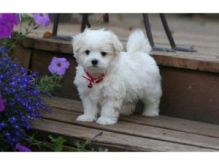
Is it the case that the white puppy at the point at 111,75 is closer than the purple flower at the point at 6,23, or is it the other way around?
the purple flower at the point at 6,23

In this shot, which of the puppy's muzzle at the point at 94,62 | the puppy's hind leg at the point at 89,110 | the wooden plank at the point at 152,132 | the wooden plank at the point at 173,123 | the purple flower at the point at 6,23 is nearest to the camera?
the purple flower at the point at 6,23

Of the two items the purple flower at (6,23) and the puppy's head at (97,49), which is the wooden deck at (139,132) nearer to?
the puppy's head at (97,49)

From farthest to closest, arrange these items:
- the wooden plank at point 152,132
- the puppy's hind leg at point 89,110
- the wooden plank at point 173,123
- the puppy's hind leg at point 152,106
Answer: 1. the puppy's hind leg at point 152,106
2. the puppy's hind leg at point 89,110
3. the wooden plank at point 173,123
4. the wooden plank at point 152,132

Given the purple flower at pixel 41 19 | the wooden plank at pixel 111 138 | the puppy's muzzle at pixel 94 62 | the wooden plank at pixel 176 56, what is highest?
the purple flower at pixel 41 19

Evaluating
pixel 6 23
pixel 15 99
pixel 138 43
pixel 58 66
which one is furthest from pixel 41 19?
pixel 138 43

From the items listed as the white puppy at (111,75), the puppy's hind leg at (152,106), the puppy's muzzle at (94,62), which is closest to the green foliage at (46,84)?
the white puppy at (111,75)

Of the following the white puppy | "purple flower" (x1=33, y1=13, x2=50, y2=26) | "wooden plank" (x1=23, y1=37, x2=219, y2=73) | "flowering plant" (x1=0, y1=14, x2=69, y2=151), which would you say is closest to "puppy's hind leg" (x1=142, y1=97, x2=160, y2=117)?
the white puppy

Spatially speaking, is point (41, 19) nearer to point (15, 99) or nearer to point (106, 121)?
Result: point (15, 99)

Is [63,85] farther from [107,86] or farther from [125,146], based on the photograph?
[125,146]
